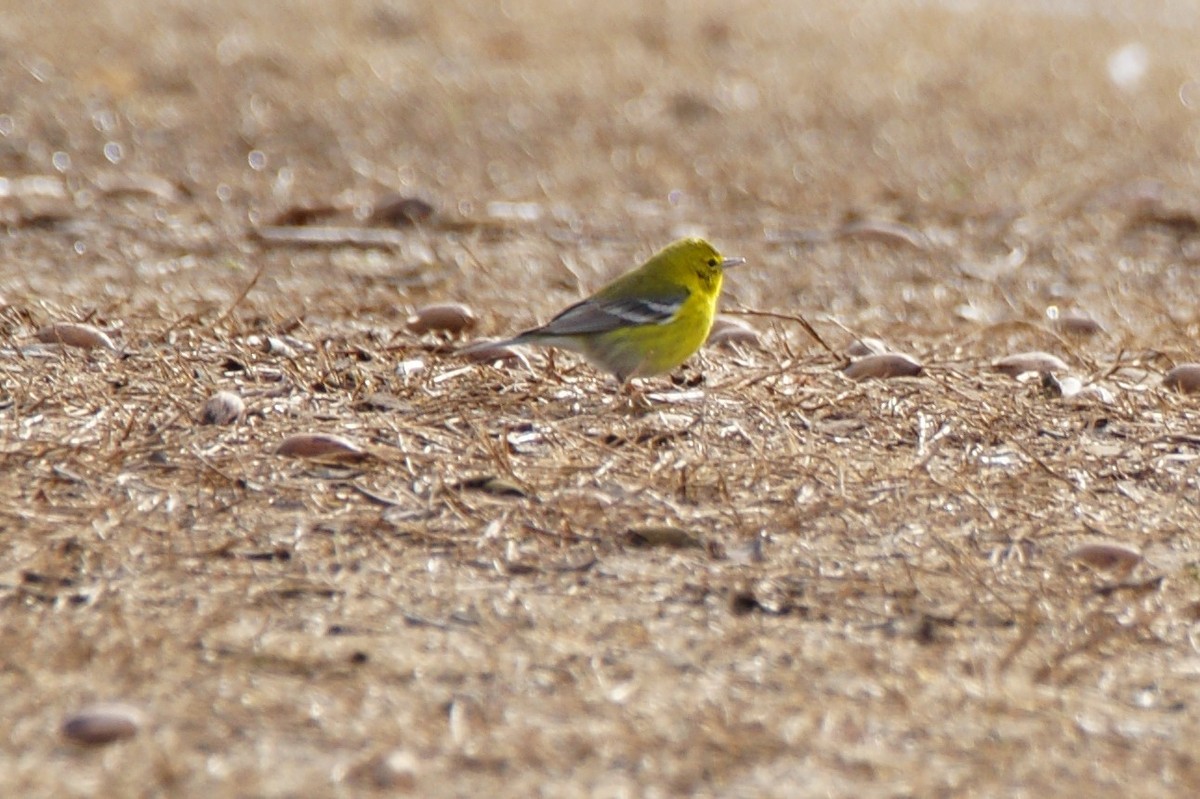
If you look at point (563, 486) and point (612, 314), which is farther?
point (612, 314)

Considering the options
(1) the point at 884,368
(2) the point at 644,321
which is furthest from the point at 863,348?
(2) the point at 644,321

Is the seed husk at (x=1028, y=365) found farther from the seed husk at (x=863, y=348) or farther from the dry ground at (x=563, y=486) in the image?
the seed husk at (x=863, y=348)

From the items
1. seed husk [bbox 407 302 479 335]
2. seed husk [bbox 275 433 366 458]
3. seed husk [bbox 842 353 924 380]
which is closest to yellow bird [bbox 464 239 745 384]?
seed husk [bbox 407 302 479 335]

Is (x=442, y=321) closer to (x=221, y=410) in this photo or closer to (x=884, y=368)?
(x=221, y=410)

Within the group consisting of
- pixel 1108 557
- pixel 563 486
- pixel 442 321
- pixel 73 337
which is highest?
pixel 73 337

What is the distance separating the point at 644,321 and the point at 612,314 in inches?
6.4

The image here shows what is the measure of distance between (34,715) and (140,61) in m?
7.81

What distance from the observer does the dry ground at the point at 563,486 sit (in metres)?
3.07

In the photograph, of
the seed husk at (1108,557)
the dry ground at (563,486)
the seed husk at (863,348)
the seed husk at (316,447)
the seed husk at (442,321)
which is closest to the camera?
the dry ground at (563,486)

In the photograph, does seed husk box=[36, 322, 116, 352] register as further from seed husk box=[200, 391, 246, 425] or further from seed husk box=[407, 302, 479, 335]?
seed husk box=[407, 302, 479, 335]

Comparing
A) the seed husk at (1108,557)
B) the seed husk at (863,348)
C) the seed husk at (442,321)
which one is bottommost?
the seed husk at (1108,557)

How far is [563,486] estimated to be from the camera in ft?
13.8

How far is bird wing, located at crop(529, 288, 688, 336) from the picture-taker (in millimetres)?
5371

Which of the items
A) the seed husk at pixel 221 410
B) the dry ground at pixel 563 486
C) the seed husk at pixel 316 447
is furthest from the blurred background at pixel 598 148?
the seed husk at pixel 316 447
